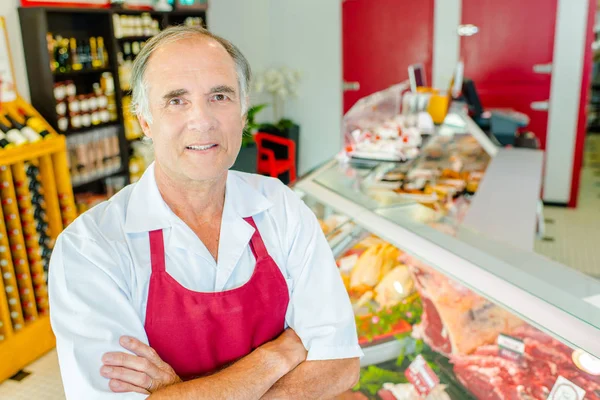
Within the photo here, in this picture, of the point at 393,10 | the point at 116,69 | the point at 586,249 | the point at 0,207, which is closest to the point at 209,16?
the point at 393,10

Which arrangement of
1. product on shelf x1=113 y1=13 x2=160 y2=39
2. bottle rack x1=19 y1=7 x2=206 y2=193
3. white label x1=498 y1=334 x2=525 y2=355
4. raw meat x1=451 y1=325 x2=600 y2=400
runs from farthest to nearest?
1. product on shelf x1=113 y1=13 x2=160 y2=39
2. bottle rack x1=19 y1=7 x2=206 y2=193
3. white label x1=498 y1=334 x2=525 y2=355
4. raw meat x1=451 y1=325 x2=600 y2=400

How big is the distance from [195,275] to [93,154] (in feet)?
9.92

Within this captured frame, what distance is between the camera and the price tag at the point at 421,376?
185 centimetres

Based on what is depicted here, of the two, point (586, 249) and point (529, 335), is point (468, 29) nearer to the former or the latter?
point (586, 249)

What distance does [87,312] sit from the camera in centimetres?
118

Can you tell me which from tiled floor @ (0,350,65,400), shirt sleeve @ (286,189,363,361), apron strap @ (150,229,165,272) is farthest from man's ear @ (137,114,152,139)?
tiled floor @ (0,350,65,400)

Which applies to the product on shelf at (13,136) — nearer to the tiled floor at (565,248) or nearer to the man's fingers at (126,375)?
the tiled floor at (565,248)

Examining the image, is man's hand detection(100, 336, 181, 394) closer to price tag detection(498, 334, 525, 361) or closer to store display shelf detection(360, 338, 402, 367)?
store display shelf detection(360, 338, 402, 367)

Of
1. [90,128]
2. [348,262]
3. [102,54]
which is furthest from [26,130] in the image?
[348,262]

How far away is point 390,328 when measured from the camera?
6.77ft

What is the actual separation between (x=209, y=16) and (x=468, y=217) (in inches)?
188

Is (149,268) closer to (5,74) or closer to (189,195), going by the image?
(189,195)

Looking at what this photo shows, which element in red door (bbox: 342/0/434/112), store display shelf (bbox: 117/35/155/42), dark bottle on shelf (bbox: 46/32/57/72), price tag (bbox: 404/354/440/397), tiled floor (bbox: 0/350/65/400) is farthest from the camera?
red door (bbox: 342/0/434/112)

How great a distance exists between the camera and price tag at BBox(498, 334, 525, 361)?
5.56ft
